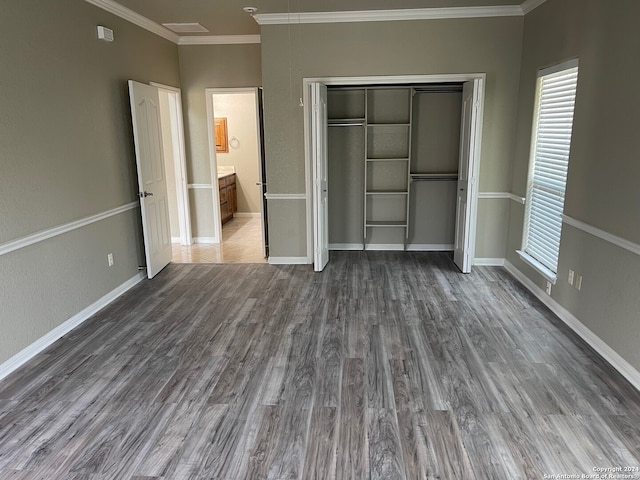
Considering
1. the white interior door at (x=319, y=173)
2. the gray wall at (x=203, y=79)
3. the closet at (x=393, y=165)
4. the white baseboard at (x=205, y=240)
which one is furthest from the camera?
the white baseboard at (x=205, y=240)

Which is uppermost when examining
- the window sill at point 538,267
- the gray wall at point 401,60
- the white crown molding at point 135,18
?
the white crown molding at point 135,18

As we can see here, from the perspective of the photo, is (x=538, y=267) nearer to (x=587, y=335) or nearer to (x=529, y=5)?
(x=587, y=335)

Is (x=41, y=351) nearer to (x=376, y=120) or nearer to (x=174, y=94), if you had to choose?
(x=174, y=94)

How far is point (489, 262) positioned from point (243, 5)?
3.94 m

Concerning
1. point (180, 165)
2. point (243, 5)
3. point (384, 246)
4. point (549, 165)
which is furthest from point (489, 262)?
point (180, 165)

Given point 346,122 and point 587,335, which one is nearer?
point 587,335

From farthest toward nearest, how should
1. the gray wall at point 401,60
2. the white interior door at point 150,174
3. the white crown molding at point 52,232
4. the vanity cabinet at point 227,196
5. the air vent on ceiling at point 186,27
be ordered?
1. the vanity cabinet at point 227,196
2. the air vent on ceiling at point 186,27
3. the gray wall at point 401,60
4. the white interior door at point 150,174
5. the white crown molding at point 52,232

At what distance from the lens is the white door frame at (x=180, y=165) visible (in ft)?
20.0

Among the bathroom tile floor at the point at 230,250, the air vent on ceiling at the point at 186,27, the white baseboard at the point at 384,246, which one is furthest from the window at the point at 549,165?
the air vent on ceiling at the point at 186,27

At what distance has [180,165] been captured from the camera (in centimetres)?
636

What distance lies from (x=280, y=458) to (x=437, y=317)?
6.88ft

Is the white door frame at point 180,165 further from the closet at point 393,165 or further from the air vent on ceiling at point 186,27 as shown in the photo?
the closet at point 393,165

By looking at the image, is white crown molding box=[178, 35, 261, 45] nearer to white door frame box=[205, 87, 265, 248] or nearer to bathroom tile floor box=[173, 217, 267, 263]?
white door frame box=[205, 87, 265, 248]

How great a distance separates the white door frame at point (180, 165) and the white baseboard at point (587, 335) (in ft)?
14.8
